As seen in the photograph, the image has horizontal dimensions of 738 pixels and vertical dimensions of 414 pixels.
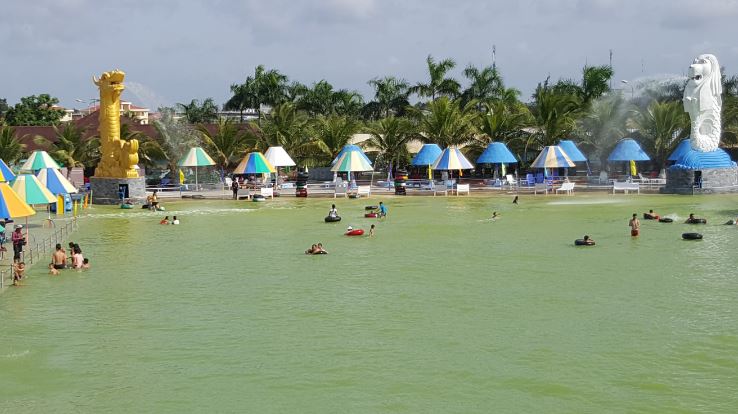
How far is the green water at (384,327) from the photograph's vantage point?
12.3 metres

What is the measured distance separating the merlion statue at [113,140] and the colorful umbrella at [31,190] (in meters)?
15.1

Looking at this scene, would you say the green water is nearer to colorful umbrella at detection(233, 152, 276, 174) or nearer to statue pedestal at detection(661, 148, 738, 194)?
statue pedestal at detection(661, 148, 738, 194)

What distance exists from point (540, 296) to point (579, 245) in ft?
25.5

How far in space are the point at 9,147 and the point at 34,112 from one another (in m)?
41.1

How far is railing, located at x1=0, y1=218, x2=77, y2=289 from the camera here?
2206cm

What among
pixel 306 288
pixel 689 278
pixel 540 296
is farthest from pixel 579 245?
pixel 306 288

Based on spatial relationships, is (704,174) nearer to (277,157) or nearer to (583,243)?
(583,243)

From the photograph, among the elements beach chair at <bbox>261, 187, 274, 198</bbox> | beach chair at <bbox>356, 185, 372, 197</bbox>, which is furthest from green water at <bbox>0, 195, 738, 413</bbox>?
beach chair at <bbox>356, 185, 372, 197</bbox>

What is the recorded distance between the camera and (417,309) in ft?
57.2

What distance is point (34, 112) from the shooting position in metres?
90.8

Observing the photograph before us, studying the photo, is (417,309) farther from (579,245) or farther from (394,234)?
(394,234)

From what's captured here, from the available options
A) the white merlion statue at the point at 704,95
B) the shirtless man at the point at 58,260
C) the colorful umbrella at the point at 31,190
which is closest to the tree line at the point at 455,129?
the white merlion statue at the point at 704,95

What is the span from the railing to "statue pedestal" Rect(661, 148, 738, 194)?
3035 centimetres

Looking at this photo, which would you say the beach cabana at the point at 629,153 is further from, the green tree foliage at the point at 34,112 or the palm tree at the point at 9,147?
the green tree foliage at the point at 34,112
